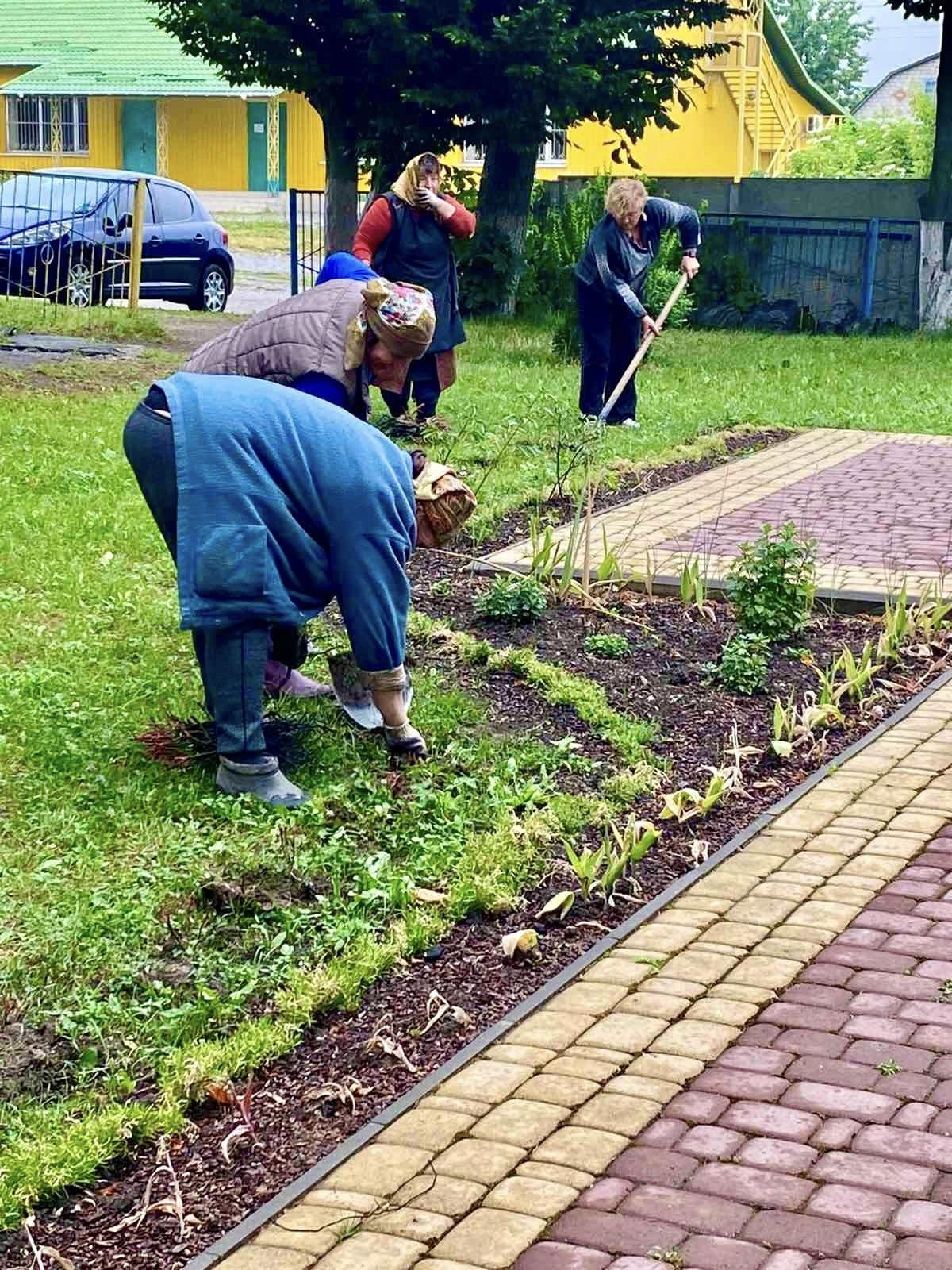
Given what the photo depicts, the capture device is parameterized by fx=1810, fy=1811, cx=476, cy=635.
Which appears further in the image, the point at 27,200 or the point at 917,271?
the point at 917,271

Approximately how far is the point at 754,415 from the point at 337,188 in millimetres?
8929

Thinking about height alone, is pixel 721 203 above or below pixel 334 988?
above

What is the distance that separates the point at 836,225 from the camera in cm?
2269

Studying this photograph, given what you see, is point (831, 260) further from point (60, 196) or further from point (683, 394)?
point (60, 196)

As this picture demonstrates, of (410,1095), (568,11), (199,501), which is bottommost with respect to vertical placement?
(410,1095)

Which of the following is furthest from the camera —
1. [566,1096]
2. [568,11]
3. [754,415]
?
[568,11]

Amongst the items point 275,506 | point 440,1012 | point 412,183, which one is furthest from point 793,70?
point 440,1012

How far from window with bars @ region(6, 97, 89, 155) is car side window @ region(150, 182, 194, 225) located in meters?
27.0

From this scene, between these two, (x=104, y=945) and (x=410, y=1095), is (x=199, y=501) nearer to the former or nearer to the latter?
(x=104, y=945)

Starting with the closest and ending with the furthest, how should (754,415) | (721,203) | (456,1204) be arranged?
1. (456,1204)
2. (754,415)
3. (721,203)

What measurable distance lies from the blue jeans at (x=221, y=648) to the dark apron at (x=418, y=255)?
6557 mm

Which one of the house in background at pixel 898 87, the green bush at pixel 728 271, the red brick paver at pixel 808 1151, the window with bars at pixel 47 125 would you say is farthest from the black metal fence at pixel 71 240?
the house in background at pixel 898 87

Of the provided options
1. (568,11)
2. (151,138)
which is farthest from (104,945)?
(151,138)

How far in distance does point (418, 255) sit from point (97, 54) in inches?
1555
